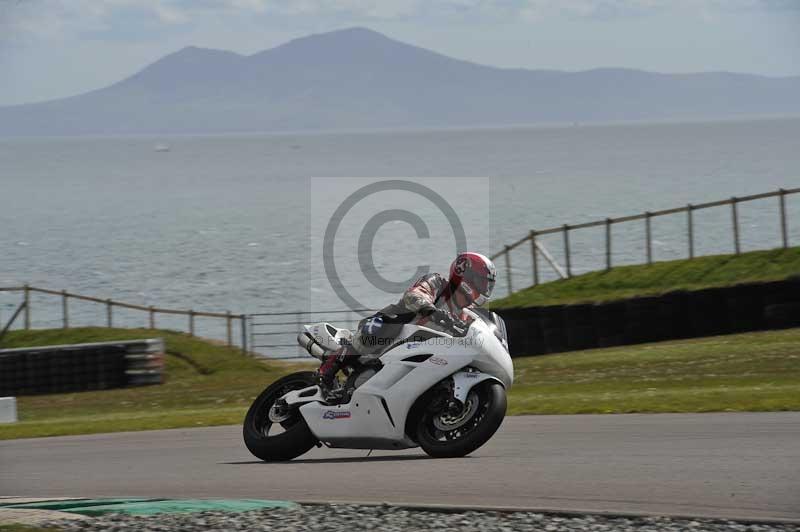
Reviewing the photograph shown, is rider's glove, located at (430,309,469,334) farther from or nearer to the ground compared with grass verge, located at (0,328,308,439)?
farther from the ground

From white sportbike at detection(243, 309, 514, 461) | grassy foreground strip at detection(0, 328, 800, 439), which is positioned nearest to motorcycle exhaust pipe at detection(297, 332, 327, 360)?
white sportbike at detection(243, 309, 514, 461)

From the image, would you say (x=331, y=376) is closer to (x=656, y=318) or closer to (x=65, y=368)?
(x=656, y=318)

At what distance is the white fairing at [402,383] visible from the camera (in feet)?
34.8

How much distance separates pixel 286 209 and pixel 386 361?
131 meters

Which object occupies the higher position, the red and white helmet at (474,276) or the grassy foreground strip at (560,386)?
the red and white helmet at (474,276)

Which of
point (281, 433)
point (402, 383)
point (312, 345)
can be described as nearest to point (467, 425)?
point (402, 383)

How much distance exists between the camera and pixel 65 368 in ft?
87.8

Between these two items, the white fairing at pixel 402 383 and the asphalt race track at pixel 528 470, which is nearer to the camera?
the asphalt race track at pixel 528 470

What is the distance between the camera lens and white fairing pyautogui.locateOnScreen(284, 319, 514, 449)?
1059 cm

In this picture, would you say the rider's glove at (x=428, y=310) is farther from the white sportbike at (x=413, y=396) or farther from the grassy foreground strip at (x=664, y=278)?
the grassy foreground strip at (x=664, y=278)

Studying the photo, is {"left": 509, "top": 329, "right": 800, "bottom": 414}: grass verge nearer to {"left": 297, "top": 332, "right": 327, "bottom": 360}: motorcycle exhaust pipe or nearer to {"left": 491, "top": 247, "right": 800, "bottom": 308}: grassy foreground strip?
{"left": 491, "top": 247, "right": 800, "bottom": 308}: grassy foreground strip

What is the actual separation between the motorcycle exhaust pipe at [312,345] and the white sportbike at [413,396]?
13 mm

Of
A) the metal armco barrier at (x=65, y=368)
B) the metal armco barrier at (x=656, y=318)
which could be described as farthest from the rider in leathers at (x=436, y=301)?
the metal armco barrier at (x=65, y=368)

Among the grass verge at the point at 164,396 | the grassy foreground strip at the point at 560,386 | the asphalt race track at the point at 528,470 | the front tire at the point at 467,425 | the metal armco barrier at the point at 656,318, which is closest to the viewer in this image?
the asphalt race track at the point at 528,470
